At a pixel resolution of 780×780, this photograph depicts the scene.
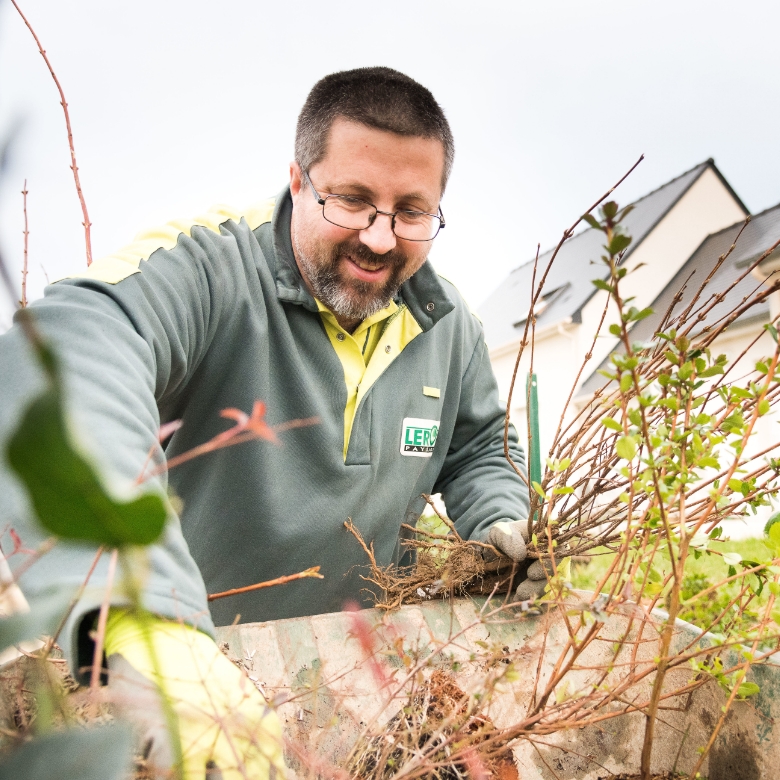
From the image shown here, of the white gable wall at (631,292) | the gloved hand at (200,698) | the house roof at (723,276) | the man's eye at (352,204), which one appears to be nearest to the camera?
the gloved hand at (200,698)

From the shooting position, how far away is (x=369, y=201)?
76.9 inches

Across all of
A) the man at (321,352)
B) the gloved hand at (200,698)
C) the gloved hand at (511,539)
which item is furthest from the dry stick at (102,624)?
the gloved hand at (511,539)

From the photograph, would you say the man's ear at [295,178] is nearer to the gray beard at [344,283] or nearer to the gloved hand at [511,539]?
the gray beard at [344,283]

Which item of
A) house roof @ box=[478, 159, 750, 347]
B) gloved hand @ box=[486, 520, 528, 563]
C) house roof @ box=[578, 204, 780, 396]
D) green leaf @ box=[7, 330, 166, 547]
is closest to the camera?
green leaf @ box=[7, 330, 166, 547]

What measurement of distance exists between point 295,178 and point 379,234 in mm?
440

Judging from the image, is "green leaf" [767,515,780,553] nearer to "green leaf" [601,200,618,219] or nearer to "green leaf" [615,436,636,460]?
"green leaf" [615,436,636,460]

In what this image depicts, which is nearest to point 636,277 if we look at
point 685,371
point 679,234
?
point 679,234

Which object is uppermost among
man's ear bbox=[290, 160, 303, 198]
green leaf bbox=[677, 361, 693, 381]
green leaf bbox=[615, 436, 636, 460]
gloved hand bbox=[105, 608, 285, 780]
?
green leaf bbox=[677, 361, 693, 381]

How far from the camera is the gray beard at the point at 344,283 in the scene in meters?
2.03

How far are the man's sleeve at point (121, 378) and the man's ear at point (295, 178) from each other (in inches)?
15.0

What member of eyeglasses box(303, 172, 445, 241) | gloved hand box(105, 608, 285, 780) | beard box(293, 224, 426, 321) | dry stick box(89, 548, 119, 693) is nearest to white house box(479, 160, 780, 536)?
beard box(293, 224, 426, 321)

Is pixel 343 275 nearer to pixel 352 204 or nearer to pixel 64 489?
pixel 352 204

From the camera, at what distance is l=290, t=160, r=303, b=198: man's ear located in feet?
7.08

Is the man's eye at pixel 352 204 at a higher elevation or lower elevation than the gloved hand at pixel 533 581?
higher
